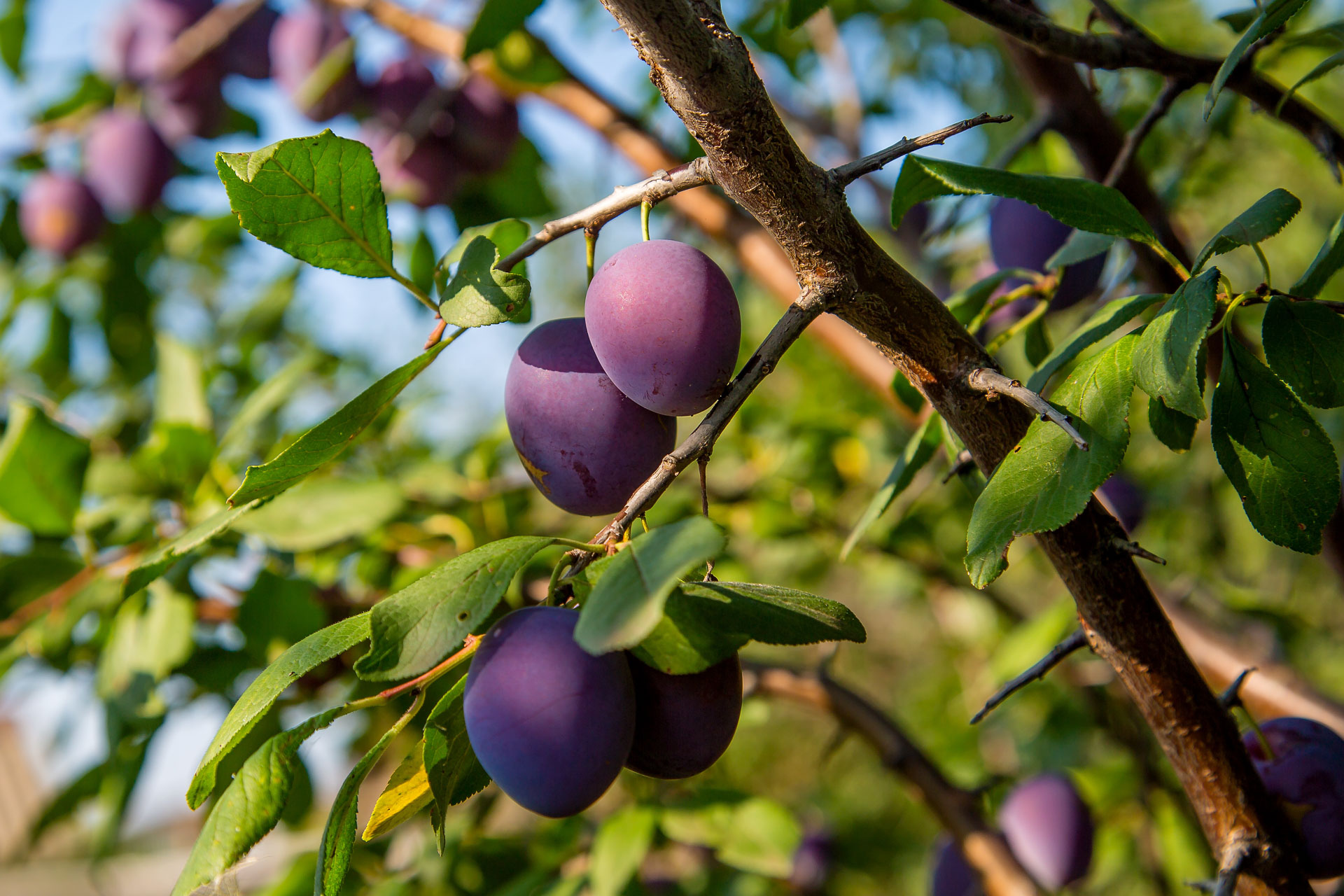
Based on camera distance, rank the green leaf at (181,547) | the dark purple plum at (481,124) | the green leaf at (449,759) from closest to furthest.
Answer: the green leaf at (449,759)
the green leaf at (181,547)
the dark purple plum at (481,124)

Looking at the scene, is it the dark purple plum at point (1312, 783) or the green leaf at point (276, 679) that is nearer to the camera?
the green leaf at point (276, 679)

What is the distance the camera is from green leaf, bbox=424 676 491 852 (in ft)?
1.43

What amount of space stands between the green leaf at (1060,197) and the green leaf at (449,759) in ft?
1.14

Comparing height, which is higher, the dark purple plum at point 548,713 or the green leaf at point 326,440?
the green leaf at point 326,440

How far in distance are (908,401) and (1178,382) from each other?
0.30 m

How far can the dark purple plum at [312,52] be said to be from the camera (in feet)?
4.11

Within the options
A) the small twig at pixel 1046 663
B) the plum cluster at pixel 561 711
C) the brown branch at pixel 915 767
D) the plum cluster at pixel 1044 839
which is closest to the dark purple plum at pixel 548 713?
the plum cluster at pixel 561 711

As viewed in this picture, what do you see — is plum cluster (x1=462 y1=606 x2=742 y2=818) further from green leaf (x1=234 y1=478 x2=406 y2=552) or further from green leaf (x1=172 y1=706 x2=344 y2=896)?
green leaf (x1=234 y1=478 x2=406 y2=552)

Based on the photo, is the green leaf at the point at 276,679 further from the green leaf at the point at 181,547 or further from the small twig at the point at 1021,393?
the small twig at the point at 1021,393

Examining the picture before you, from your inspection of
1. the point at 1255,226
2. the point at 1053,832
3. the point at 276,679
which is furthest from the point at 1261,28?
the point at 1053,832

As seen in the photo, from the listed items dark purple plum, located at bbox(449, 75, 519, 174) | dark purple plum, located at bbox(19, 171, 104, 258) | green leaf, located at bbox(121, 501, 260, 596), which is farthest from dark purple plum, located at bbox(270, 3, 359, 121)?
green leaf, located at bbox(121, 501, 260, 596)

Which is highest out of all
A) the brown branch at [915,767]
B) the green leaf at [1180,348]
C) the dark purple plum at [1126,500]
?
the green leaf at [1180,348]

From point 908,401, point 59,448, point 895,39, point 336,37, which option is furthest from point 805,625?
point 895,39

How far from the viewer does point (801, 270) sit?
440 mm
